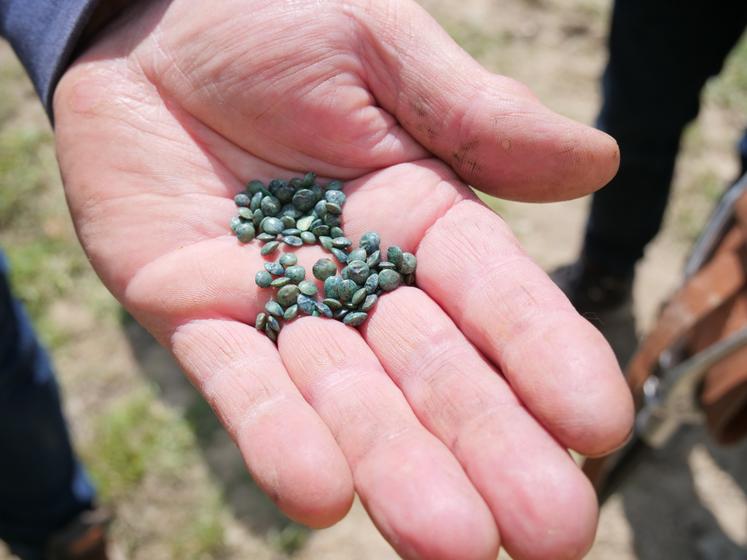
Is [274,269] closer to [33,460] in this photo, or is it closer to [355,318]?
[355,318]

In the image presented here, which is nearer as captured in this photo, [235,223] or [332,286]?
[332,286]

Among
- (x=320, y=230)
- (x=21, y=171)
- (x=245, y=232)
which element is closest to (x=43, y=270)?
(x=21, y=171)

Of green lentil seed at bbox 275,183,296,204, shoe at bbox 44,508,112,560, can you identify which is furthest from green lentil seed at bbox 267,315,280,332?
shoe at bbox 44,508,112,560

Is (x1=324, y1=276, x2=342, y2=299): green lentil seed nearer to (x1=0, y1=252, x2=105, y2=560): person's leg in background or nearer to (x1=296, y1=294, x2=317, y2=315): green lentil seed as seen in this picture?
(x1=296, y1=294, x2=317, y2=315): green lentil seed

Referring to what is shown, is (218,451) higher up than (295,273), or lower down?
lower down

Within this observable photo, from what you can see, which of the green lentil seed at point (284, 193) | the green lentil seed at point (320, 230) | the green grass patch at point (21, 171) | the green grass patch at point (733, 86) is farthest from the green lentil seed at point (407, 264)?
the green grass patch at point (733, 86)

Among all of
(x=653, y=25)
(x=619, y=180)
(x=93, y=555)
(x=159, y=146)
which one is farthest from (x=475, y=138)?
(x=93, y=555)
